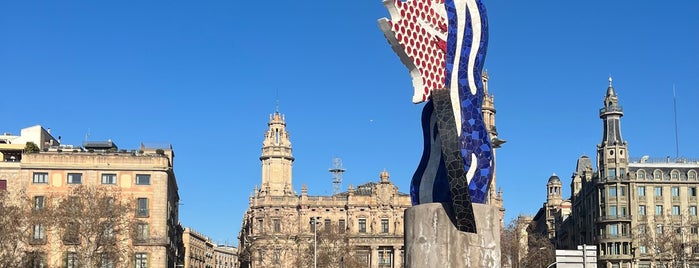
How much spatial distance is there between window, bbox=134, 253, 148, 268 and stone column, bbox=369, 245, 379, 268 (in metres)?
43.6

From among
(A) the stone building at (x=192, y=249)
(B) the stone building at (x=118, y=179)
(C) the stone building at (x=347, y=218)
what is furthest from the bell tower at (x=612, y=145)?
(A) the stone building at (x=192, y=249)

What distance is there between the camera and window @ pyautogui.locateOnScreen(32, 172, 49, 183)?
93125mm

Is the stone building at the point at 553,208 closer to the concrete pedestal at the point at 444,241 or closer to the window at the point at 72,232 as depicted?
the window at the point at 72,232

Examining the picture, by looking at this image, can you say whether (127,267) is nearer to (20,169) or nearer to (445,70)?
(20,169)

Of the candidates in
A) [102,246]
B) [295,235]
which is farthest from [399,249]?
[102,246]

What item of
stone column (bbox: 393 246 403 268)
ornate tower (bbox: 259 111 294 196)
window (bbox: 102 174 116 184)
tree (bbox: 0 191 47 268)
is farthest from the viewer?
ornate tower (bbox: 259 111 294 196)

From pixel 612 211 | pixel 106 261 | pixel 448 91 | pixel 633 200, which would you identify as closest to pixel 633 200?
pixel 633 200

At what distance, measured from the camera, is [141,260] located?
9331 cm

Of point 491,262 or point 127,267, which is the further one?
point 127,267

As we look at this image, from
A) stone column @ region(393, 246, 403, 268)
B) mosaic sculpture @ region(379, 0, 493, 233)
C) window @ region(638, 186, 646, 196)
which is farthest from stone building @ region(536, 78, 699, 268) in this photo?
mosaic sculpture @ region(379, 0, 493, 233)

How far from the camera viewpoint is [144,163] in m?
94.8

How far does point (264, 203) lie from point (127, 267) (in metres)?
46.1

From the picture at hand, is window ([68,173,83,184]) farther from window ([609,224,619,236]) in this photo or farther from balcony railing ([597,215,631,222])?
window ([609,224,619,236])

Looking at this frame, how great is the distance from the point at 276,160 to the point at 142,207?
49659 millimetres
